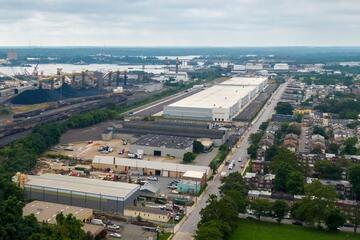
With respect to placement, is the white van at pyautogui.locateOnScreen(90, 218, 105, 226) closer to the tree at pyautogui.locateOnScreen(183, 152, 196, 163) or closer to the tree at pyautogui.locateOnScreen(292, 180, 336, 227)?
the tree at pyautogui.locateOnScreen(292, 180, 336, 227)

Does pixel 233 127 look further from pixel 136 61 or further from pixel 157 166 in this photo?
pixel 136 61

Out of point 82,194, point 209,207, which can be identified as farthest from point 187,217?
point 82,194

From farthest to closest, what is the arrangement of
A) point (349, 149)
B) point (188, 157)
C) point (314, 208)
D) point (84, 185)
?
point (349, 149)
point (188, 157)
point (84, 185)
point (314, 208)

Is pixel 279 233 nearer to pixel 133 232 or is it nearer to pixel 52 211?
pixel 133 232

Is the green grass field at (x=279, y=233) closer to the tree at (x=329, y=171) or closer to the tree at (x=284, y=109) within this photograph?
the tree at (x=329, y=171)

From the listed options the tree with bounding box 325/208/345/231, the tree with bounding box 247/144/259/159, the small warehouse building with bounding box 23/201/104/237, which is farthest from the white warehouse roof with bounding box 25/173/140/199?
the tree with bounding box 247/144/259/159

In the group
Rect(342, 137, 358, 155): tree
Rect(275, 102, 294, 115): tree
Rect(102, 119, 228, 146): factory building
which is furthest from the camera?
Rect(275, 102, 294, 115): tree

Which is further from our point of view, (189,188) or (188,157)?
(188,157)

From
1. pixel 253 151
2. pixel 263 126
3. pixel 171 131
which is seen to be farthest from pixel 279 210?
pixel 263 126
